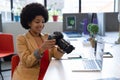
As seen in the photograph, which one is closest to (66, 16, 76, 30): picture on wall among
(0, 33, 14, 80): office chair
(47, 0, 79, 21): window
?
(0, 33, 14, 80): office chair

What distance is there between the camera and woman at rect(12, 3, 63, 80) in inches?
71.0

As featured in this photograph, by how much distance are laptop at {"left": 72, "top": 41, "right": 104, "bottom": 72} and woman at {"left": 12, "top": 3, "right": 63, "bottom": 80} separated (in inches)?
8.8

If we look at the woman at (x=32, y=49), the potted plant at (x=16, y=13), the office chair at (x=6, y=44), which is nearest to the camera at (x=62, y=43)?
the woman at (x=32, y=49)

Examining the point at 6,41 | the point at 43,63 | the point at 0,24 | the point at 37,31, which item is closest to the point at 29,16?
the point at 37,31

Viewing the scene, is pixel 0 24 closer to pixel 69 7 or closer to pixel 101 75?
pixel 69 7

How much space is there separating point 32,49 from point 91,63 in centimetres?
52

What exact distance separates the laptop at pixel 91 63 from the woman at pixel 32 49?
0.22 meters

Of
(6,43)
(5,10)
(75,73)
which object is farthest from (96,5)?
(75,73)

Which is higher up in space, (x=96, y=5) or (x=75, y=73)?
(x=96, y=5)

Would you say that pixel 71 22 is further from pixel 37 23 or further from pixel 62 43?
pixel 62 43

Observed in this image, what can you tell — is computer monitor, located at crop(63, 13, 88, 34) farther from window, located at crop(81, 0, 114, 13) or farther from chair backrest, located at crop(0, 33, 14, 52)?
window, located at crop(81, 0, 114, 13)

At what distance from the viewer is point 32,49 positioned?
1.88m

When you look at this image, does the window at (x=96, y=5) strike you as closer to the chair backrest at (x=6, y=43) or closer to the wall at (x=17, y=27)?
the wall at (x=17, y=27)

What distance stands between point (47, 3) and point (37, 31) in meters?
3.15
